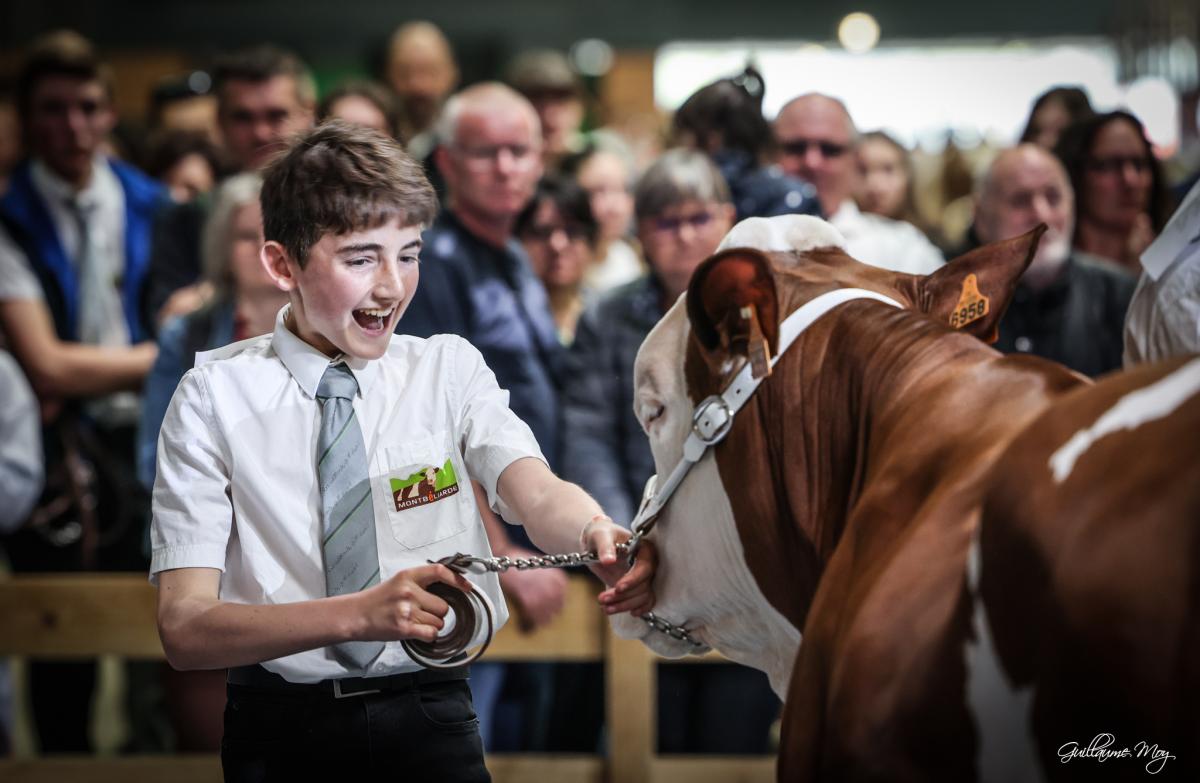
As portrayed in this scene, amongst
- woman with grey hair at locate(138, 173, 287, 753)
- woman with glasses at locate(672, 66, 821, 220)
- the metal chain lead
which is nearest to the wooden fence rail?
woman with grey hair at locate(138, 173, 287, 753)

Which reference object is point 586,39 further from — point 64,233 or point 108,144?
point 64,233

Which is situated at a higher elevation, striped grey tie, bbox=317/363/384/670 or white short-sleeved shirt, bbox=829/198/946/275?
white short-sleeved shirt, bbox=829/198/946/275

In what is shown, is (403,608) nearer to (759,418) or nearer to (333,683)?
(333,683)

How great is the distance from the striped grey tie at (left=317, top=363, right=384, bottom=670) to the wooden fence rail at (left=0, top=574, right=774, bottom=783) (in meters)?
1.42

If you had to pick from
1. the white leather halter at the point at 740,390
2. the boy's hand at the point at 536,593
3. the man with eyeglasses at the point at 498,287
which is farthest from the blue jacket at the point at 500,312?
the white leather halter at the point at 740,390

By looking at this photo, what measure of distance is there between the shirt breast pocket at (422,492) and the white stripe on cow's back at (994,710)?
0.77 metres

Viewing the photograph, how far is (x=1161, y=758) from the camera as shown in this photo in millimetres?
1153

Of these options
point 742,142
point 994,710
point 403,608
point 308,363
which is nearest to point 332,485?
point 308,363

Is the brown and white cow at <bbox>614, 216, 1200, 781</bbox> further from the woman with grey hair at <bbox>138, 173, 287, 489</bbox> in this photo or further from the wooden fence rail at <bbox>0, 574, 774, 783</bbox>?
the wooden fence rail at <bbox>0, 574, 774, 783</bbox>

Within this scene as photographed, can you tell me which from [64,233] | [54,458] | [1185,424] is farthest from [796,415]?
[64,233]

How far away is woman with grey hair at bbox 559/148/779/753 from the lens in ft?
9.31

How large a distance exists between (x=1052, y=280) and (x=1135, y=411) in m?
1.99

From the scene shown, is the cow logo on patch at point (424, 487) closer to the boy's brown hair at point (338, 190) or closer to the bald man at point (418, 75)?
the boy's brown hair at point (338, 190)

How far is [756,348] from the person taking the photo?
1.85m
